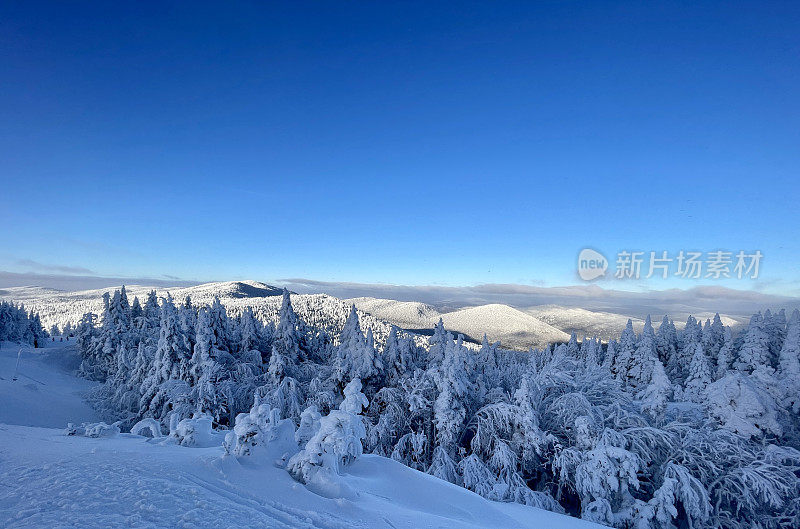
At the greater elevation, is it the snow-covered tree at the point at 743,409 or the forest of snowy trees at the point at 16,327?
the snow-covered tree at the point at 743,409

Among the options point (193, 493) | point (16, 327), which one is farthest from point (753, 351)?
point (16, 327)

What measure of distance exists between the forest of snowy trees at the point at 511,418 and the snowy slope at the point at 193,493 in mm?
766

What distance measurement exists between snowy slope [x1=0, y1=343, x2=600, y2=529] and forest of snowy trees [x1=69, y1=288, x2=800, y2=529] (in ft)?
2.51

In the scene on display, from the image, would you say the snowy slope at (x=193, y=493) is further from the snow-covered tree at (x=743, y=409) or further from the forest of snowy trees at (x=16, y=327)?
the forest of snowy trees at (x=16, y=327)

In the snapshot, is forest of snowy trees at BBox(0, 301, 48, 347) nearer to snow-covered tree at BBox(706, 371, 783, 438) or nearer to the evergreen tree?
snow-covered tree at BBox(706, 371, 783, 438)

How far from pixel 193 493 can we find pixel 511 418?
39.8ft

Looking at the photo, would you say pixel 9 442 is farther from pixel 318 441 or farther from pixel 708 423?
pixel 708 423

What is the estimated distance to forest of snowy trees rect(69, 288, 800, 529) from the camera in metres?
10.5

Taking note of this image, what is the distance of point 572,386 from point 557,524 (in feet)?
34.1

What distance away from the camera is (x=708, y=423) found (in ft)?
46.8

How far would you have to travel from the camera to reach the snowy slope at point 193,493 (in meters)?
4.21

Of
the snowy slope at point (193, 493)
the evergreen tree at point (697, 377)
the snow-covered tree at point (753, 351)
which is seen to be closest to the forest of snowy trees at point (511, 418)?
the snowy slope at point (193, 493)

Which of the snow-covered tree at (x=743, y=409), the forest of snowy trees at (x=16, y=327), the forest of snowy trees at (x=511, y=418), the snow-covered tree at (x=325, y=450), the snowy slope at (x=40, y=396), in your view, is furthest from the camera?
the forest of snowy trees at (x=16, y=327)

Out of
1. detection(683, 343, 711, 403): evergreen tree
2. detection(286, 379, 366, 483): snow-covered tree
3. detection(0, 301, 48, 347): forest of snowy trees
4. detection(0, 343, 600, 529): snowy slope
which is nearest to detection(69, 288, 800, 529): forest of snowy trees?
detection(286, 379, 366, 483): snow-covered tree
